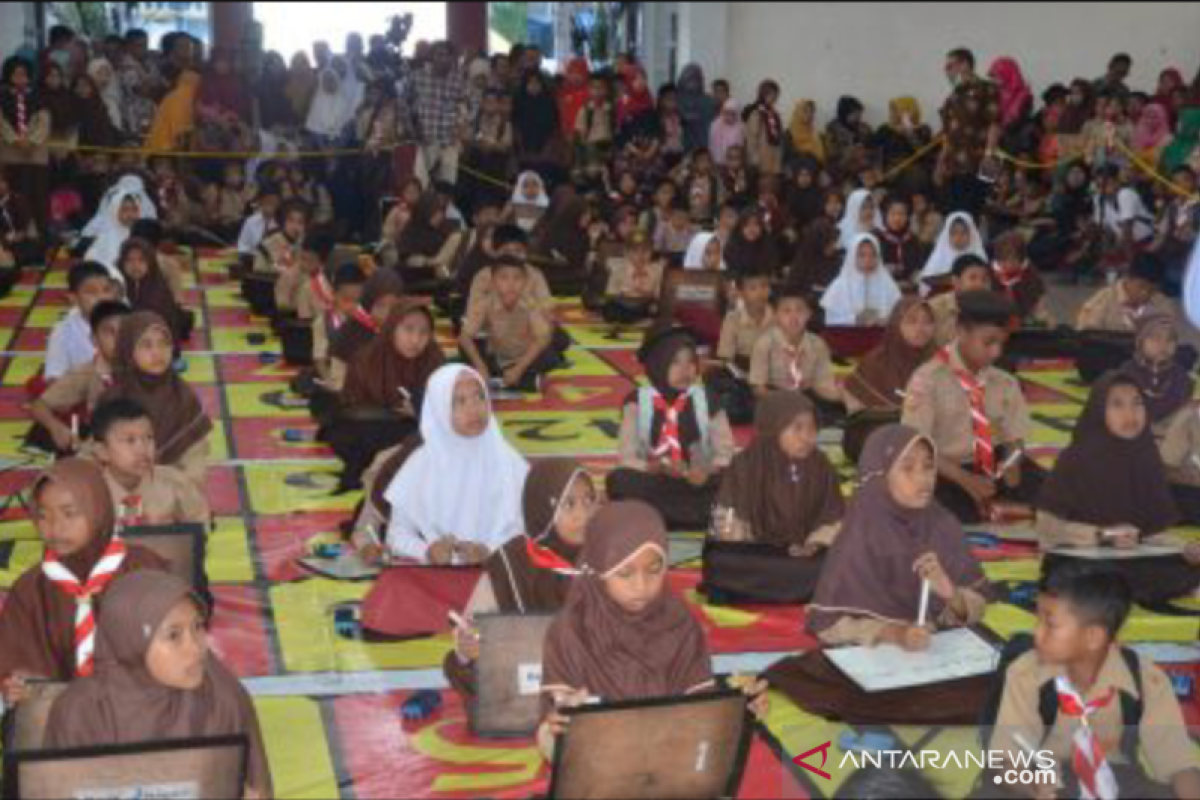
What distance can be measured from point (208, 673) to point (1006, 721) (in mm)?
1800

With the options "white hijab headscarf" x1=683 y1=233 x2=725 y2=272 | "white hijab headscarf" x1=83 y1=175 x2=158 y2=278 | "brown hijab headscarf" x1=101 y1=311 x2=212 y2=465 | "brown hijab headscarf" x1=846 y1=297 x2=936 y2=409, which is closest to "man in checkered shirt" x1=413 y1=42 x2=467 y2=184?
"white hijab headscarf" x1=83 y1=175 x2=158 y2=278

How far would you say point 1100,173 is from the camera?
48.1 ft

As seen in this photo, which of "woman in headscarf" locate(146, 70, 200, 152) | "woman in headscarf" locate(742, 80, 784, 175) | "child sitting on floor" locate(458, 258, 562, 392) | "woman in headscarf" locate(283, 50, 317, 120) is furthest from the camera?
"woman in headscarf" locate(283, 50, 317, 120)

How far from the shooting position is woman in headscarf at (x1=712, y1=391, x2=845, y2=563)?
6230mm

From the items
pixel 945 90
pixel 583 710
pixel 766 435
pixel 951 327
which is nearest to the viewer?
pixel 583 710

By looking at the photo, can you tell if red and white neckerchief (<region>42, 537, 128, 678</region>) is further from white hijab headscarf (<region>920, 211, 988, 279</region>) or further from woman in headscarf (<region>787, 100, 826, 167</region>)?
woman in headscarf (<region>787, 100, 826, 167</region>)

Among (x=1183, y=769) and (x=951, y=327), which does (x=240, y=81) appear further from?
(x=1183, y=769)

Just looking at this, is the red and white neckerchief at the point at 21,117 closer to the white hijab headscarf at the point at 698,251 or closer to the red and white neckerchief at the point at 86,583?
the white hijab headscarf at the point at 698,251

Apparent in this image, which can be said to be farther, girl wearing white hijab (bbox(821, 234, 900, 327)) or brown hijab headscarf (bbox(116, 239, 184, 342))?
girl wearing white hijab (bbox(821, 234, 900, 327))

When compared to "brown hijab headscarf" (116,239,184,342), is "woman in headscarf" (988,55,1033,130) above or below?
above

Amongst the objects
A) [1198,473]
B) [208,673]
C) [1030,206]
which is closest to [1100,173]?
[1030,206]

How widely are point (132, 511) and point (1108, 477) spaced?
3.50 meters

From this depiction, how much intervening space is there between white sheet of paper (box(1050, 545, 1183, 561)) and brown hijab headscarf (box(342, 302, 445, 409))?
296cm

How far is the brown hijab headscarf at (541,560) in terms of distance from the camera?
4820 mm
